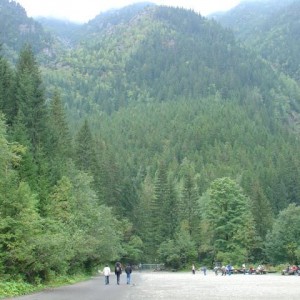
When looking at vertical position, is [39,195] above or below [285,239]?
below

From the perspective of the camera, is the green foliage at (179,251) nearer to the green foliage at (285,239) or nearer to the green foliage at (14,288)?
the green foliage at (285,239)

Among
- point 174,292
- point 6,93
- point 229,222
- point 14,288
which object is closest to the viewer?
point 14,288

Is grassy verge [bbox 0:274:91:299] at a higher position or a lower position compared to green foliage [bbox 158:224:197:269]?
lower

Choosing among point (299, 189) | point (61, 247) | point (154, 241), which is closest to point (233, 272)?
point (154, 241)

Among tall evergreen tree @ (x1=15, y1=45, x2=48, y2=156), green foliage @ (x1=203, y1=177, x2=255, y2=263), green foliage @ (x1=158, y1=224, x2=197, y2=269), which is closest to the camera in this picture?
tall evergreen tree @ (x1=15, y1=45, x2=48, y2=156)

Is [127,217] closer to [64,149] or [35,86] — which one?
[64,149]

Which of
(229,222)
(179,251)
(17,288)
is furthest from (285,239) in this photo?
(17,288)

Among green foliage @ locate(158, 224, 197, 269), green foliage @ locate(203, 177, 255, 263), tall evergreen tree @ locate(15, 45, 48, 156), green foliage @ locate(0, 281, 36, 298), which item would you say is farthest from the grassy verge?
green foliage @ locate(158, 224, 197, 269)

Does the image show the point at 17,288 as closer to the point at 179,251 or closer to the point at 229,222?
Result: the point at 229,222

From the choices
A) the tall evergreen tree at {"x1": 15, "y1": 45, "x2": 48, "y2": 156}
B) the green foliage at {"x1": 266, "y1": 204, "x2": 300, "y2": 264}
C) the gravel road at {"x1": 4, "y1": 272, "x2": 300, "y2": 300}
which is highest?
the tall evergreen tree at {"x1": 15, "y1": 45, "x2": 48, "y2": 156}

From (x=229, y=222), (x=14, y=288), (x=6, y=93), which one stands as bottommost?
(x=14, y=288)

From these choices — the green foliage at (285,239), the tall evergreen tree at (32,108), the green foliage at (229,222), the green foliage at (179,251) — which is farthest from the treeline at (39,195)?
the green foliage at (285,239)

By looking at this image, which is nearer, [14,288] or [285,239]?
[14,288]

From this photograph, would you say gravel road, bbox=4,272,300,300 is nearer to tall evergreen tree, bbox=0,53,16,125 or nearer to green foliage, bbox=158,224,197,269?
tall evergreen tree, bbox=0,53,16,125
